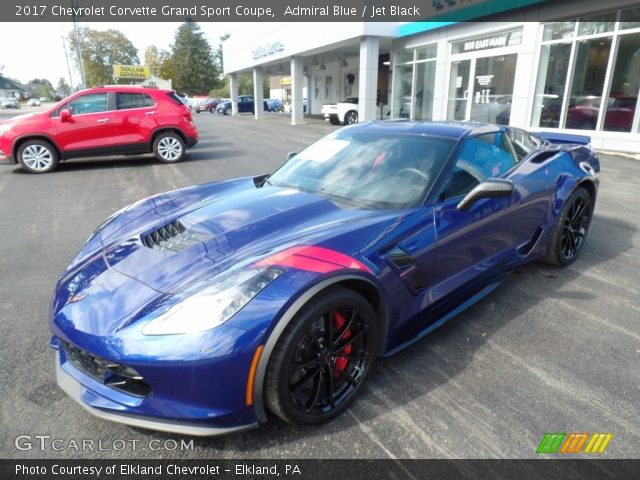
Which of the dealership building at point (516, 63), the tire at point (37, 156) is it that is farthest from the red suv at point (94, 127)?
the dealership building at point (516, 63)

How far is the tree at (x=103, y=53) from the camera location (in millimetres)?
70000

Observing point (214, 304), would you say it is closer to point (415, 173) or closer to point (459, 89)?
point (415, 173)

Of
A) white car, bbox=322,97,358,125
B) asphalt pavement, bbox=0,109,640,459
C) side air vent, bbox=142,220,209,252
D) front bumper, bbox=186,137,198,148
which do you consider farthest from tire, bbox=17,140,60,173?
white car, bbox=322,97,358,125

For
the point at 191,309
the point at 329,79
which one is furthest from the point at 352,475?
the point at 329,79

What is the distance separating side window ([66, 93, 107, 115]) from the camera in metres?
8.95

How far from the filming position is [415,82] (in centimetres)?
1781

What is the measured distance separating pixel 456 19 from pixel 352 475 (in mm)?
15634

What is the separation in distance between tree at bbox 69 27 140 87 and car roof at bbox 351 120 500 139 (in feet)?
256

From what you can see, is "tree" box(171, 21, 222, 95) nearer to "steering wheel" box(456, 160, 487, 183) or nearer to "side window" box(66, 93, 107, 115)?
"side window" box(66, 93, 107, 115)

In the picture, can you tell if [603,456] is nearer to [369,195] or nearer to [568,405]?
[568,405]

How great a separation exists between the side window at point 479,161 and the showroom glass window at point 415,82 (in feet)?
45.3

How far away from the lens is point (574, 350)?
274cm

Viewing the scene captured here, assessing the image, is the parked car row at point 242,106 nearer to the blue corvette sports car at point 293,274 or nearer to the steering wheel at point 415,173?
the blue corvette sports car at point 293,274

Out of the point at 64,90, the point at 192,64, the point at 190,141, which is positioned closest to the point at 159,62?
the point at 192,64
